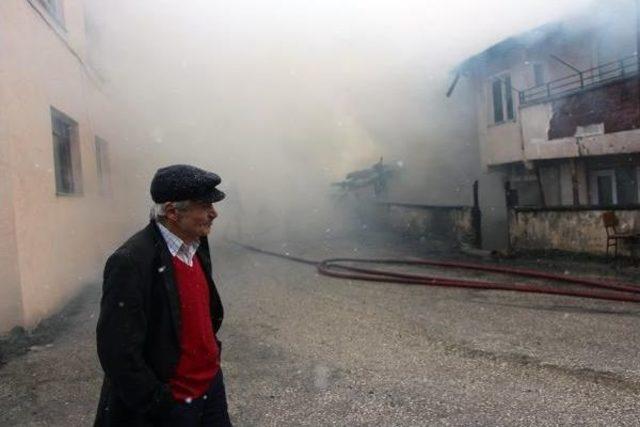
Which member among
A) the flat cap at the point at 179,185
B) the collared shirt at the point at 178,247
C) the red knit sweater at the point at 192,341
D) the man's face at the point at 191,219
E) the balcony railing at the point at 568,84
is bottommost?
the red knit sweater at the point at 192,341

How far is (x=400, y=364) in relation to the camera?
152 inches

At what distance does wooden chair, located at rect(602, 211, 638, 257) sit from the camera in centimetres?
813

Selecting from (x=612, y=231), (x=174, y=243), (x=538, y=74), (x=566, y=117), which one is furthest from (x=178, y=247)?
(x=538, y=74)

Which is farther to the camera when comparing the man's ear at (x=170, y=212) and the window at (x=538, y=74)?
the window at (x=538, y=74)

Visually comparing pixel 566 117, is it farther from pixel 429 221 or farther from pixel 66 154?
pixel 66 154

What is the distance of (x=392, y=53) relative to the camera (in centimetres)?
1516

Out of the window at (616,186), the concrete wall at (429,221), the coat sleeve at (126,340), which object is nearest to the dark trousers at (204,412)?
the coat sleeve at (126,340)

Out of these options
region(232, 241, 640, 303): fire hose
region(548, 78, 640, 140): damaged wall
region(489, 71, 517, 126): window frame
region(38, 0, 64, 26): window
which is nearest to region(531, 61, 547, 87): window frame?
region(489, 71, 517, 126): window frame

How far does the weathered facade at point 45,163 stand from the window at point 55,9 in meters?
0.02

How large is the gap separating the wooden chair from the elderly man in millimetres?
7691

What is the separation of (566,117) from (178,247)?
35.3 feet

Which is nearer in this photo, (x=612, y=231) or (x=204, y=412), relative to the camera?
(x=204, y=412)

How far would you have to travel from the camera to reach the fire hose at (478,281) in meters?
5.96

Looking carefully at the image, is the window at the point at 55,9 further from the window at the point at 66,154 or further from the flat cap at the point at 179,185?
the flat cap at the point at 179,185
